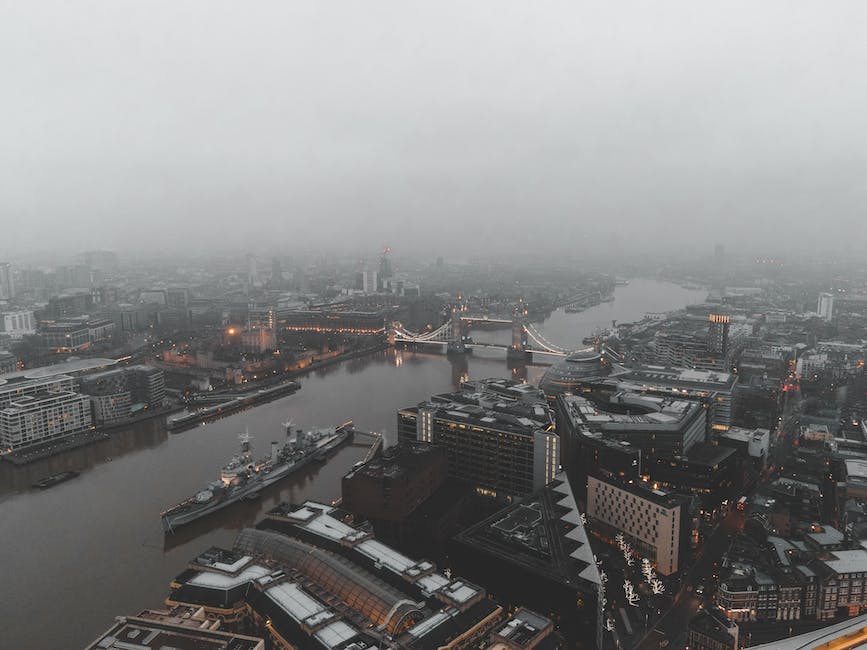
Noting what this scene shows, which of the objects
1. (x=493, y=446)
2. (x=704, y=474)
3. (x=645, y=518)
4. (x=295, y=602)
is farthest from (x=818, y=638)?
(x=493, y=446)

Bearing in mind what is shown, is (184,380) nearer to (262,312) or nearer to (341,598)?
(262,312)

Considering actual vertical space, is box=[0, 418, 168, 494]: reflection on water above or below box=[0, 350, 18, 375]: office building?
below

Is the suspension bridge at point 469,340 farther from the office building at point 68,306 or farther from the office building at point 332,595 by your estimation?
the office building at point 332,595

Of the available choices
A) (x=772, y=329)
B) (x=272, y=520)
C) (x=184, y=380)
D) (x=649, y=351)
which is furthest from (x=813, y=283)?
(x=272, y=520)

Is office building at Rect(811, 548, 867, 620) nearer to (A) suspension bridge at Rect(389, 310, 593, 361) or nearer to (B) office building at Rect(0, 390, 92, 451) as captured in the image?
(B) office building at Rect(0, 390, 92, 451)

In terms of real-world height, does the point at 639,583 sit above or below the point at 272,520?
below

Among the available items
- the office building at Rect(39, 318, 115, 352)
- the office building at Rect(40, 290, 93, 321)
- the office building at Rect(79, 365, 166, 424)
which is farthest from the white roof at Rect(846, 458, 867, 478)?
the office building at Rect(40, 290, 93, 321)
